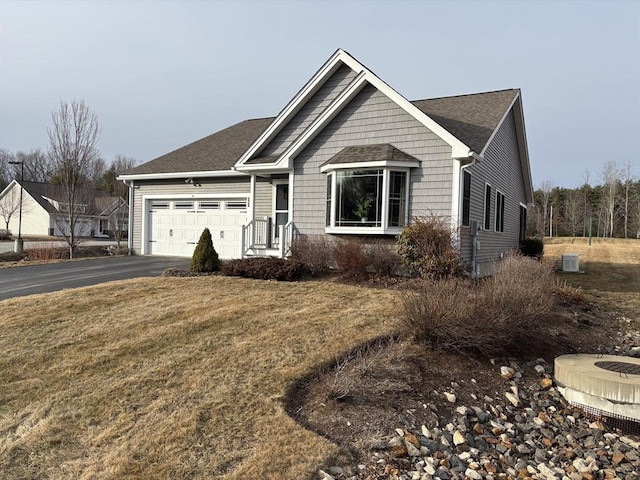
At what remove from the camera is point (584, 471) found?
377 centimetres

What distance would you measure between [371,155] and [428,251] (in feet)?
10.3

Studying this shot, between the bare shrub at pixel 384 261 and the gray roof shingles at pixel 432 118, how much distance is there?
346 cm

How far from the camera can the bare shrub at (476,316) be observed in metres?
5.72

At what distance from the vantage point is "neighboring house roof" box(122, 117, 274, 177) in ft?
56.0

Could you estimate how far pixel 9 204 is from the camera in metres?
48.3

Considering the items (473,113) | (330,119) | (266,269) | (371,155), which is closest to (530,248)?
(473,113)

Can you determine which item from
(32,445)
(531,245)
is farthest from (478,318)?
(531,245)

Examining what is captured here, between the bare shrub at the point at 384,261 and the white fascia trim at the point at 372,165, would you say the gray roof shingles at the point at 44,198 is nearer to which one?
the white fascia trim at the point at 372,165

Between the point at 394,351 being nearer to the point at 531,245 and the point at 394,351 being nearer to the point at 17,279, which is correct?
the point at 17,279

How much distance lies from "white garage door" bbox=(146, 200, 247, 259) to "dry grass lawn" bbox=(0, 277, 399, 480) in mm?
7596

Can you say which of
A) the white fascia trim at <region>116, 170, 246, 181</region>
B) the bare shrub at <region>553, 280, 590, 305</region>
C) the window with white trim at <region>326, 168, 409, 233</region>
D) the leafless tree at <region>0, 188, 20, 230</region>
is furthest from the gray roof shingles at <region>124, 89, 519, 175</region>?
the leafless tree at <region>0, 188, 20, 230</region>

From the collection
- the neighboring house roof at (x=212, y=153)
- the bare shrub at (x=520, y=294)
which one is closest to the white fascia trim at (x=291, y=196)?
the neighboring house roof at (x=212, y=153)

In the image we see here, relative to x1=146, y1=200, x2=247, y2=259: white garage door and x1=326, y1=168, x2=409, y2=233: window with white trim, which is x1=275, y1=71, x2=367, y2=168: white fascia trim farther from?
x1=146, y1=200, x2=247, y2=259: white garage door

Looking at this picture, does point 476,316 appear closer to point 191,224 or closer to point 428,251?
point 428,251
